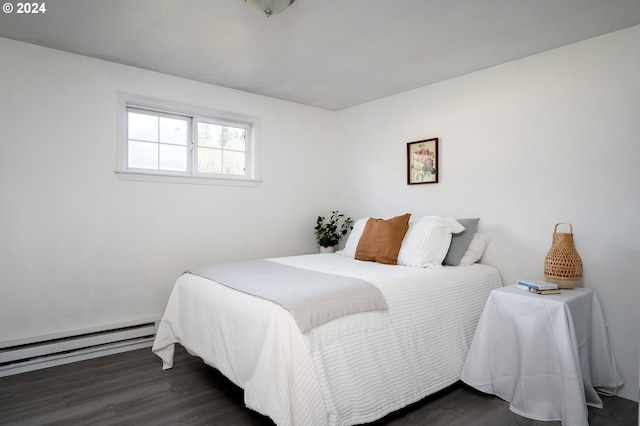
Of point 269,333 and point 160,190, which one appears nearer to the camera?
point 269,333

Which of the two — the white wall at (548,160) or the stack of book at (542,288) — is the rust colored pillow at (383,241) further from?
the stack of book at (542,288)

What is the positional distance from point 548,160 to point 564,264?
0.83 m

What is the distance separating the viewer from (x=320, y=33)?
8.53 ft

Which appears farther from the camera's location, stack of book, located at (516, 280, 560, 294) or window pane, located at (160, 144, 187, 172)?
window pane, located at (160, 144, 187, 172)

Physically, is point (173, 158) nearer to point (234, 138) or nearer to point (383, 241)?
point (234, 138)

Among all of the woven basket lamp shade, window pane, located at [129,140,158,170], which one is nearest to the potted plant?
window pane, located at [129,140,158,170]

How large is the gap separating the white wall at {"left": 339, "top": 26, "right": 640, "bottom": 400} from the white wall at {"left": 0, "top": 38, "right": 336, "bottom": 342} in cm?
202

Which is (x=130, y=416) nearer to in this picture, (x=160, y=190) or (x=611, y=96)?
(x=160, y=190)

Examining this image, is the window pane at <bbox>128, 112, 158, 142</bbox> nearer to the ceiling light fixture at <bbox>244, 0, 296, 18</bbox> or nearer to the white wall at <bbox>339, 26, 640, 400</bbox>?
the ceiling light fixture at <bbox>244, 0, 296, 18</bbox>

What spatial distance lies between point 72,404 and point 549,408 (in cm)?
278

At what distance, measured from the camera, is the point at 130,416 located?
84.1 inches

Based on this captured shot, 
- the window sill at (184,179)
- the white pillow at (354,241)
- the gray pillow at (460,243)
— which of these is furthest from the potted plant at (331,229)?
the gray pillow at (460,243)

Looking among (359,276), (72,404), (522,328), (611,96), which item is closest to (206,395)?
(72,404)

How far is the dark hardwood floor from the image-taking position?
2105mm
